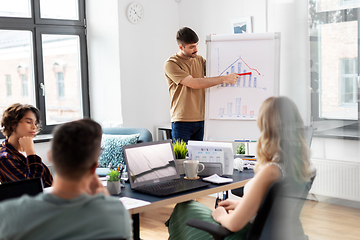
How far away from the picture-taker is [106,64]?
4.54 metres

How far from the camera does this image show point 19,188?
151 cm

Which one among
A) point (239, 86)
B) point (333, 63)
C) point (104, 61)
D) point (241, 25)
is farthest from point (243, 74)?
point (104, 61)

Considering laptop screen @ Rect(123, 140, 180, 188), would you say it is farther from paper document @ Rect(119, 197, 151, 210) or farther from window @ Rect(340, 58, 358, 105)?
window @ Rect(340, 58, 358, 105)

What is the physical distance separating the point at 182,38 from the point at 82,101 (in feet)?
6.72

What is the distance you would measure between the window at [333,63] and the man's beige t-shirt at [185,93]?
184 centimetres

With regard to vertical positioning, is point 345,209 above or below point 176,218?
above

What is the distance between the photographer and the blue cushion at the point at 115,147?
149 inches

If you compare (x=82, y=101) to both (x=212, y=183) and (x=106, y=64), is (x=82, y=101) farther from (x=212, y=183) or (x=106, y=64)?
(x=212, y=183)

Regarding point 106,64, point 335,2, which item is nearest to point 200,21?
point 106,64

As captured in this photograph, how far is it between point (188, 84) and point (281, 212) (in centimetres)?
188

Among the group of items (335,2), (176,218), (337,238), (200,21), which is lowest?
(176,218)

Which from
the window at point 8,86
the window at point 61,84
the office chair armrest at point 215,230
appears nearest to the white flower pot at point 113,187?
the office chair armrest at point 215,230

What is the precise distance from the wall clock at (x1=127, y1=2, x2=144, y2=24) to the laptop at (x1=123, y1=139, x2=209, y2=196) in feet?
8.11

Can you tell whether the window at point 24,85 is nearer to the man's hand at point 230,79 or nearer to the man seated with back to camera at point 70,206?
the man's hand at point 230,79
